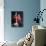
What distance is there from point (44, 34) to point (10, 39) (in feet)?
10.6

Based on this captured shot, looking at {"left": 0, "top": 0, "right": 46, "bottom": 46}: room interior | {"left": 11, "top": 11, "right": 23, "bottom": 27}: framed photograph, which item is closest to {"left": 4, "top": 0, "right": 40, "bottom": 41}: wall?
{"left": 0, "top": 0, "right": 46, "bottom": 46}: room interior

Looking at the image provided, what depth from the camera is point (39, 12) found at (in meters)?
5.60

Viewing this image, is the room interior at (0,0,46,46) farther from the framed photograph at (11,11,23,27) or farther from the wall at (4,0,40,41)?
the framed photograph at (11,11,23,27)

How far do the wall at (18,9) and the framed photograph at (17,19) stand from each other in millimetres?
127

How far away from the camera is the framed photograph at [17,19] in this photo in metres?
5.73

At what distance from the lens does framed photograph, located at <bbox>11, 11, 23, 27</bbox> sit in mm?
5733

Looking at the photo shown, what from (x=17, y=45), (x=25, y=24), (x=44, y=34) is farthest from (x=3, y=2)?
(x=44, y=34)

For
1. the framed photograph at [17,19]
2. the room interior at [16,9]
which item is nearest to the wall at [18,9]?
the room interior at [16,9]

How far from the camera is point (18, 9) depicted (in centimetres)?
570

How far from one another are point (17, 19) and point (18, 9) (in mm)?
427

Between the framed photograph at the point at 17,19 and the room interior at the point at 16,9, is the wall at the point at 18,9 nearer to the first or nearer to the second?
the room interior at the point at 16,9

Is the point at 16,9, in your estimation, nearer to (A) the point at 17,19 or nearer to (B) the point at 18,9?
(B) the point at 18,9

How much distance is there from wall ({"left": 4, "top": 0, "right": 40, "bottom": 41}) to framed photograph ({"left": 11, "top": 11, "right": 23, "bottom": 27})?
0.13 metres

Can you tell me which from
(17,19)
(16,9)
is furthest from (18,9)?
(17,19)
